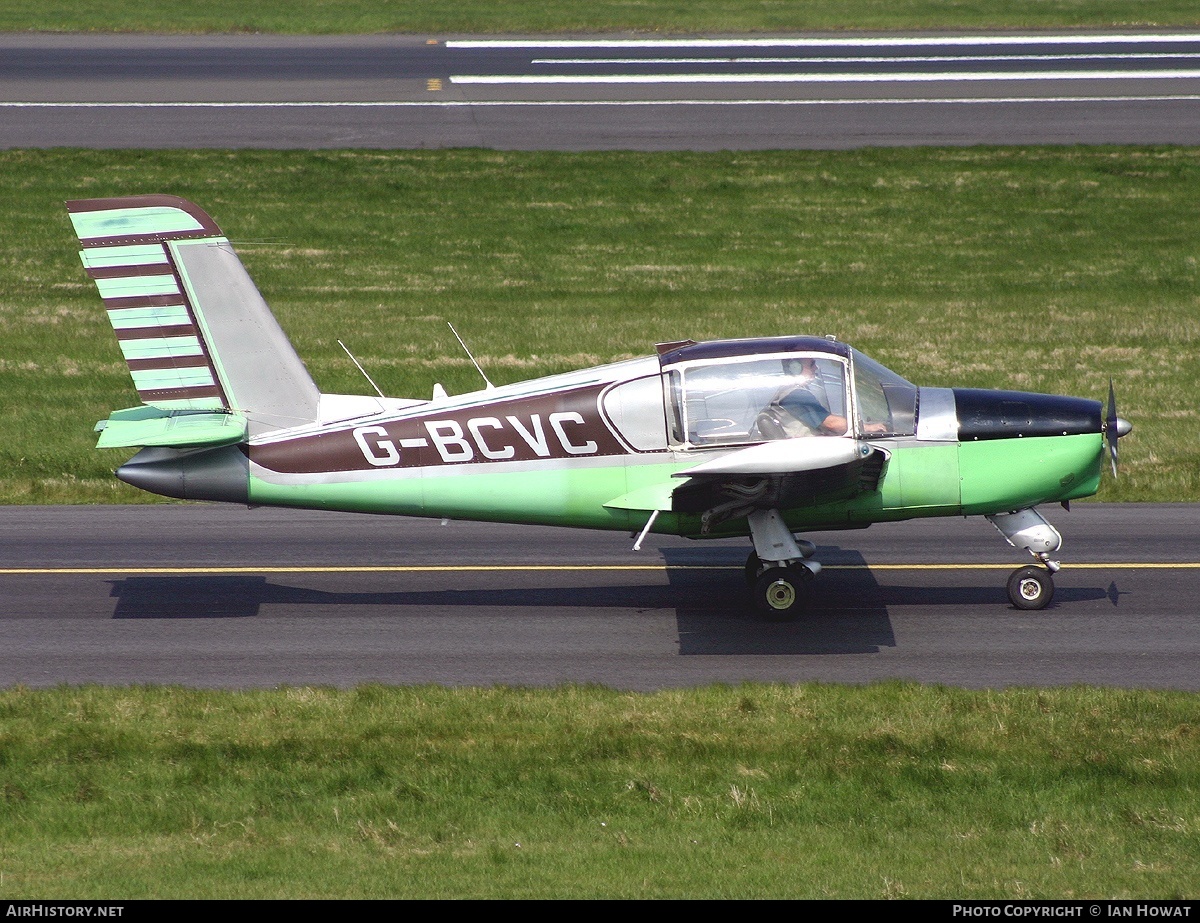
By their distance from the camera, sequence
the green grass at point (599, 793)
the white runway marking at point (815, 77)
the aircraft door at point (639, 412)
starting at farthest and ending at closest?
the white runway marking at point (815, 77)
the aircraft door at point (639, 412)
the green grass at point (599, 793)

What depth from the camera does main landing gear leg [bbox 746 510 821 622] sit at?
1166 cm

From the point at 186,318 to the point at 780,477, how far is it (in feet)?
17.6

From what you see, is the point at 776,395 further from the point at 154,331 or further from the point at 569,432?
the point at 154,331

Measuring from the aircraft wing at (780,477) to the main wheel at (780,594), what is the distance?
0.60m

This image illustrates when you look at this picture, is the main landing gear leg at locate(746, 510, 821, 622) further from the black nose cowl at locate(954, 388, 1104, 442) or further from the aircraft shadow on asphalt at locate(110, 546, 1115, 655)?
the black nose cowl at locate(954, 388, 1104, 442)

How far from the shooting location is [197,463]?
11.8 metres

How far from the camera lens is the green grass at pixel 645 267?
20.8 meters

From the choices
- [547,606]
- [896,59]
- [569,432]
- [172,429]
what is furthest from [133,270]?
[896,59]

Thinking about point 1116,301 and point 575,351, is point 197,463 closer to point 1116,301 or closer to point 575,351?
point 575,351

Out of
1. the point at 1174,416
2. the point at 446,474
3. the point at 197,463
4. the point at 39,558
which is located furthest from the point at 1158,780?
the point at 1174,416

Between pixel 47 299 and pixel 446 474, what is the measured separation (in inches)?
646

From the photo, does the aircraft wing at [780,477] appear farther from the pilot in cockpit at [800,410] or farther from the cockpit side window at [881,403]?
the cockpit side window at [881,403]

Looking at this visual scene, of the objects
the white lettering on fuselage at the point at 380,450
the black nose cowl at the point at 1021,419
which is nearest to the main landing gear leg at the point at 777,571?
the black nose cowl at the point at 1021,419

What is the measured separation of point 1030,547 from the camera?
39.4 feet
